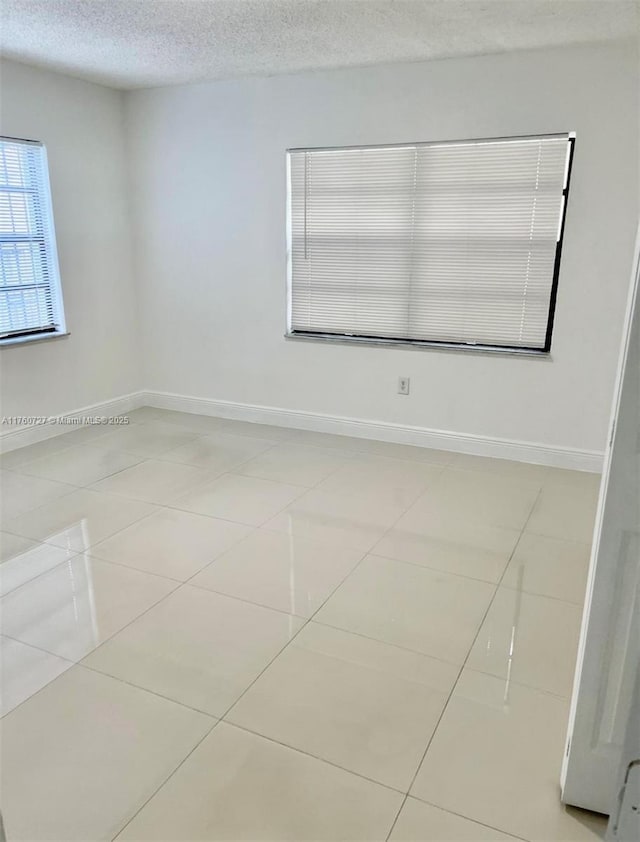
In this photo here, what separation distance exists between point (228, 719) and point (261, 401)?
Answer: 303cm

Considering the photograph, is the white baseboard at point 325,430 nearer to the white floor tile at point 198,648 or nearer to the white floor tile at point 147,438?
the white floor tile at point 147,438

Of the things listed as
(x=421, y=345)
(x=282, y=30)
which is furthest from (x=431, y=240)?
(x=282, y=30)

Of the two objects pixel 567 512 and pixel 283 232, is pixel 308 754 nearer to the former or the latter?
pixel 567 512

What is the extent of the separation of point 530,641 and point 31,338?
3.52 metres

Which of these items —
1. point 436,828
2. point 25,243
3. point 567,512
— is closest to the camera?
point 436,828

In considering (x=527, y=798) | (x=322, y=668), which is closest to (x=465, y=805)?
(x=527, y=798)

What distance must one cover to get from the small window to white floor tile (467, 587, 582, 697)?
11.1 feet

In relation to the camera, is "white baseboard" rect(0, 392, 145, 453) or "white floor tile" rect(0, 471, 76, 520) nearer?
"white floor tile" rect(0, 471, 76, 520)

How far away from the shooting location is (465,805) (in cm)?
153

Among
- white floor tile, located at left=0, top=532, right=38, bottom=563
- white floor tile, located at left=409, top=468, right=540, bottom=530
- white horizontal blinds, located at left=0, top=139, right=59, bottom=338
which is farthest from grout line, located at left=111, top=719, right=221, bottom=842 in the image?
white horizontal blinds, located at left=0, top=139, right=59, bottom=338

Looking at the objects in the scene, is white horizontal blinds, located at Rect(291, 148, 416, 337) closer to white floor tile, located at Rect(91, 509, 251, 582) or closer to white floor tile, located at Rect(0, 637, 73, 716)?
white floor tile, located at Rect(91, 509, 251, 582)

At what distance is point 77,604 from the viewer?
2.36 meters

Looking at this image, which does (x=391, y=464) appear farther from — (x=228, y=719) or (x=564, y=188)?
(x=228, y=719)

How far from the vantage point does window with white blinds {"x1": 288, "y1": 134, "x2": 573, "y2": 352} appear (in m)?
3.55
